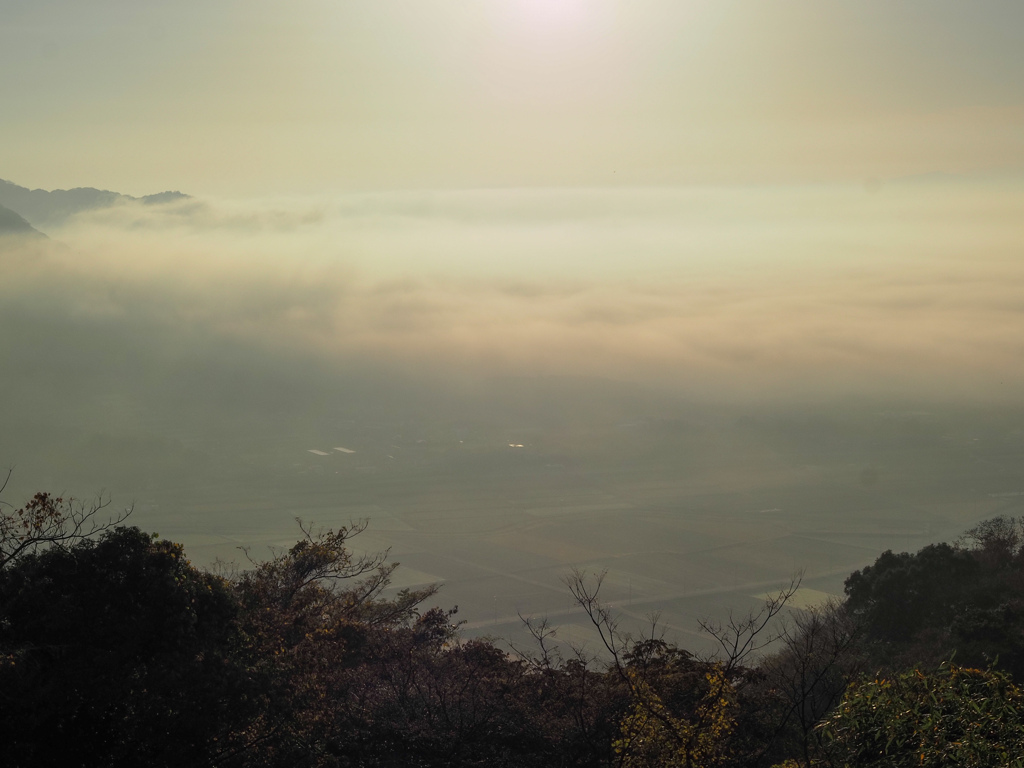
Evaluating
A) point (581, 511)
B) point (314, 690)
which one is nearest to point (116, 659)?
point (314, 690)

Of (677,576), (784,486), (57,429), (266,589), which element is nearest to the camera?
(266,589)

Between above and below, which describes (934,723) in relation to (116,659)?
above

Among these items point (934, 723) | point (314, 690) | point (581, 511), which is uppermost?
point (934, 723)

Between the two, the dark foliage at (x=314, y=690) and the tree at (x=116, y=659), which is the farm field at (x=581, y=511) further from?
the tree at (x=116, y=659)

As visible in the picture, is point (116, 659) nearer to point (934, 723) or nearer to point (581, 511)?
point (934, 723)

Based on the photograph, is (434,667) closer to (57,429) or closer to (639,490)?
(639,490)

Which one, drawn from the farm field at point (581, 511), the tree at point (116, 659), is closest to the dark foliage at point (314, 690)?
the tree at point (116, 659)

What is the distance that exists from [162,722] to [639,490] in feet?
499

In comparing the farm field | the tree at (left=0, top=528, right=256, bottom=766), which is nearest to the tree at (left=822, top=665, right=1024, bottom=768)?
the tree at (left=0, top=528, right=256, bottom=766)

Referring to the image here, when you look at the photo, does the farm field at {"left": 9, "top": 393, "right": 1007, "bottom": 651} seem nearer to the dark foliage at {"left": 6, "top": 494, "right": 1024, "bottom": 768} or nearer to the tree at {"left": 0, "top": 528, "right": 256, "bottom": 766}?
the dark foliage at {"left": 6, "top": 494, "right": 1024, "bottom": 768}

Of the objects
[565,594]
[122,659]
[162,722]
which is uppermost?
[122,659]

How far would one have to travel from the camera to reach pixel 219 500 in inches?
4938

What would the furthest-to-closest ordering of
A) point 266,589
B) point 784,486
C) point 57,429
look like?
point 784,486 < point 57,429 < point 266,589

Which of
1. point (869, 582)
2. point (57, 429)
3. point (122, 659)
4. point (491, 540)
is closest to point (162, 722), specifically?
point (122, 659)
